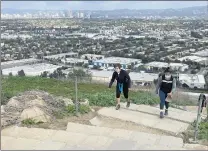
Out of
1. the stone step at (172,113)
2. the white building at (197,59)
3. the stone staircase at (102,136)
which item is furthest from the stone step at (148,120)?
the white building at (197,59)

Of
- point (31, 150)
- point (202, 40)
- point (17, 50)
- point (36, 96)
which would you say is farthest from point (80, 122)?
point (202, 40)

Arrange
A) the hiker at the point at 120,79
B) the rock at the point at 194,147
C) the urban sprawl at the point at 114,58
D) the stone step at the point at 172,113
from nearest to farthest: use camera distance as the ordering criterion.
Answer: the rock at the point at 194,147 < the stone step at the point at 172,113 < the hiker at the point at 120,79 < the urban sprawl at the point at 114,58

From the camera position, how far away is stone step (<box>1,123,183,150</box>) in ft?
17.1

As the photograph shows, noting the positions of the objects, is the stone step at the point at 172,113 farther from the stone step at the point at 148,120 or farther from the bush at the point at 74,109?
the bush at the point at 74,109

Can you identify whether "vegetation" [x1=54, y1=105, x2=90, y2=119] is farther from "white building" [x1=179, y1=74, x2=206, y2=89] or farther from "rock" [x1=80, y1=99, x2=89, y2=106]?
"white building" [x1=179, y1=74, x2=206, y2=89]

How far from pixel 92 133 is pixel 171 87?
1793 millimetres

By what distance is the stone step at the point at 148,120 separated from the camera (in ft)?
20.8

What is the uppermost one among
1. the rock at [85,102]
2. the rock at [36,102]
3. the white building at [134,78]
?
the rock at [36,102]

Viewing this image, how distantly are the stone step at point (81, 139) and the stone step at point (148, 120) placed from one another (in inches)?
20.2

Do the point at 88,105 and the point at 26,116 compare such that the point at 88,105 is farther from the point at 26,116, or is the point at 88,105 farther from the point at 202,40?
the point at 202,40

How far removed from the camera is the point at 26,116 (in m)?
6.35

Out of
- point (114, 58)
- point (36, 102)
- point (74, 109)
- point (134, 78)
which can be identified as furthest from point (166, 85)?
point (114, 58)

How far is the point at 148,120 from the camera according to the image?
22.2ft

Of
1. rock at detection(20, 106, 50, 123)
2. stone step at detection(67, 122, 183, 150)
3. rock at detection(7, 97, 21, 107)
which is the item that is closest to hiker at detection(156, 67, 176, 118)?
stone step at detection(67, 122, 183, 150)
